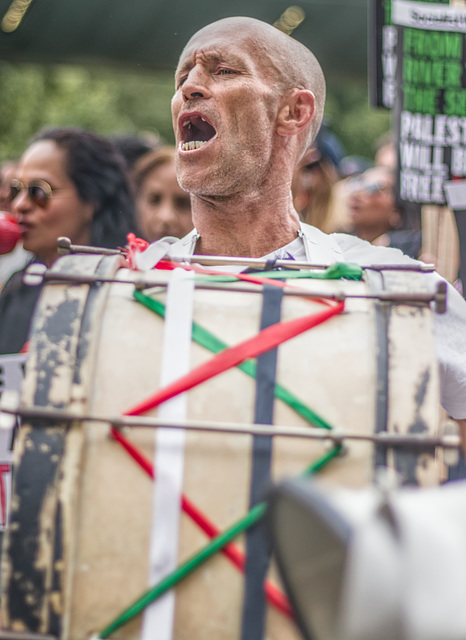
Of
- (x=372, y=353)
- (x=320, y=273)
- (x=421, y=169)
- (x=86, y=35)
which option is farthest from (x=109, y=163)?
(x=86, y=35)

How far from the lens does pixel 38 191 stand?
11.4 feet

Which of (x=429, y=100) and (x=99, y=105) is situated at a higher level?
(x=99, y=105)

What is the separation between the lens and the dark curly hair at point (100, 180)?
3.60 meters

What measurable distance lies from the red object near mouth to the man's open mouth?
1.14 metres

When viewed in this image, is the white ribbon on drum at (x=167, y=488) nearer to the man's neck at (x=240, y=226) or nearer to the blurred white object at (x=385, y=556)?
the blurred white object at (x=385, y=556)

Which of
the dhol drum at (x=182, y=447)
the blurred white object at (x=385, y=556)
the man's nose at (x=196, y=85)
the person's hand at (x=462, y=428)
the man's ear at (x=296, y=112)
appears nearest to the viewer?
the blurred white object at (x=385, y=556)

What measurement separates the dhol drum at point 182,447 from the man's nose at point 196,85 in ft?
2.99

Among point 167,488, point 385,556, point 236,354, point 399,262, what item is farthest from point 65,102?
point 385,556

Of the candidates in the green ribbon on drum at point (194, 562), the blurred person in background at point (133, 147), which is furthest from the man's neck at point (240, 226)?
the blurred person in background at point (133, 147)

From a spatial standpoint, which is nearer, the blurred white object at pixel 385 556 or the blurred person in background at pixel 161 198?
the blurred white object at pixel 385 556

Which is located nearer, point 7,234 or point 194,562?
point 194,562

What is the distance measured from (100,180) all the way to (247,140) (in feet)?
4.70

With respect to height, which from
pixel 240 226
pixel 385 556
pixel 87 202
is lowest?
pixel 385 556

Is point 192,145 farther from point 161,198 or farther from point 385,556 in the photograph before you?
point 161,198
